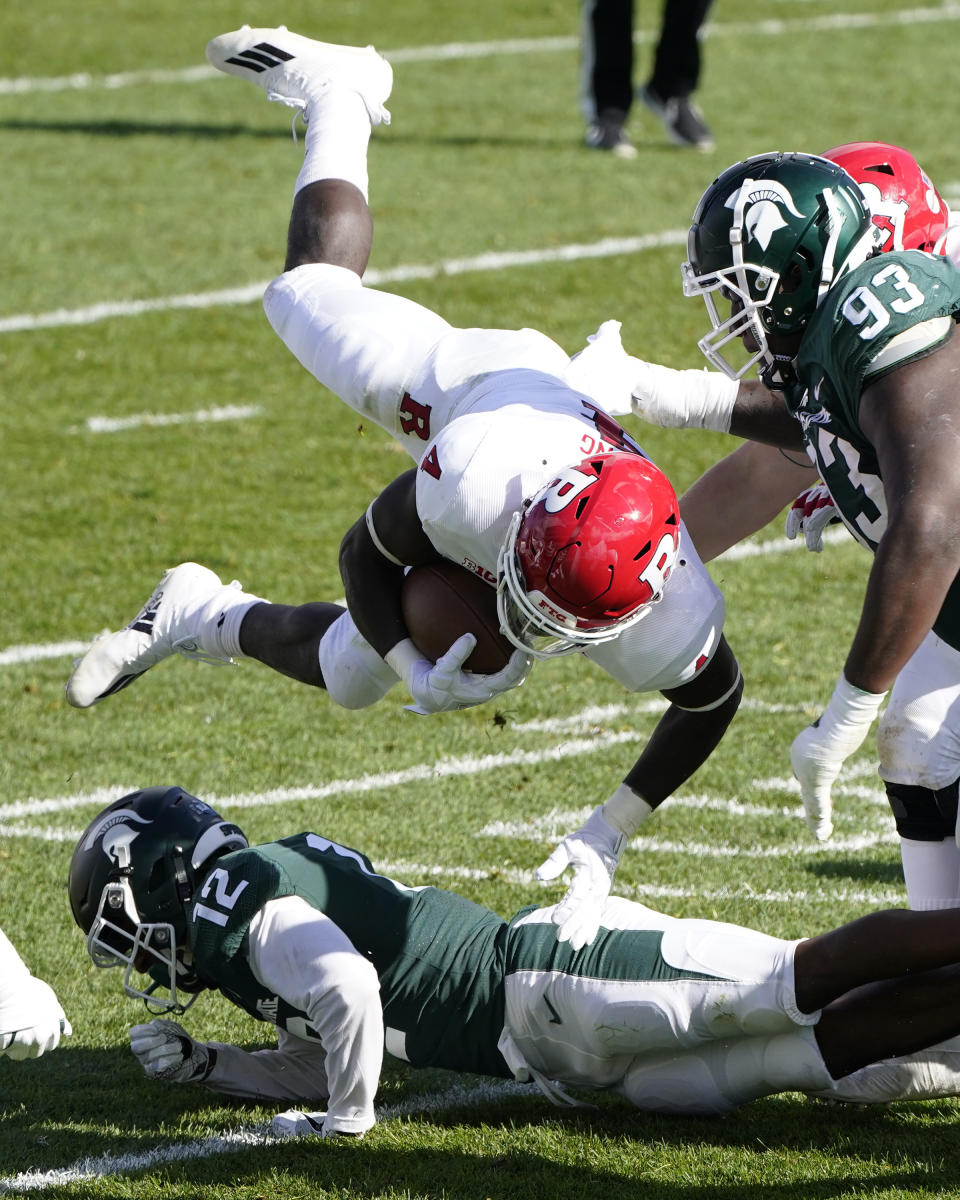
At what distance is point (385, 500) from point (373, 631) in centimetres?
28

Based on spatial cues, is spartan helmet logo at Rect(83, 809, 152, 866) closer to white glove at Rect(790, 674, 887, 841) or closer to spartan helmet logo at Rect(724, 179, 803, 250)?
white glove at Rect(790, 674, 887, 841)

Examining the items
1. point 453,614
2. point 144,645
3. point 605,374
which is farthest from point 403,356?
point 144,645

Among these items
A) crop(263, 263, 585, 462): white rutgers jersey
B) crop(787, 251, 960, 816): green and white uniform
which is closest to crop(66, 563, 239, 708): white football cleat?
crop(263, 263, 585, 462): white rutgers jersey

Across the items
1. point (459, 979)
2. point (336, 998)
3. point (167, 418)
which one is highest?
point (336, 998)

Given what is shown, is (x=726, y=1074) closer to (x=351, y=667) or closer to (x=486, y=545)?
(x=486, y=545)

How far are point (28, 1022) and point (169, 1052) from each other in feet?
1.63

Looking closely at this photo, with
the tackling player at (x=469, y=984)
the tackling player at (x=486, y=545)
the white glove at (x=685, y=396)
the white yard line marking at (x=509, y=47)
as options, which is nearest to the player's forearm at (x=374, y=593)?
the tackling player at (x=486, y=545)

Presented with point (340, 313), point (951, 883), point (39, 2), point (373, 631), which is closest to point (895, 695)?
point (951, 883)

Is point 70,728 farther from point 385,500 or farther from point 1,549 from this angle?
point 385,500

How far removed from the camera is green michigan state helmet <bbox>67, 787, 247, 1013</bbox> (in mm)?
3389

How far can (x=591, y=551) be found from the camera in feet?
10.1

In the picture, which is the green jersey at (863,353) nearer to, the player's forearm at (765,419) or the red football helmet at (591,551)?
the red football helmet at (591,551)

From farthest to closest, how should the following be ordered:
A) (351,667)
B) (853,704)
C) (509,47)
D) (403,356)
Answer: (509,47)
(351,667)
(403,356)
(853,704)

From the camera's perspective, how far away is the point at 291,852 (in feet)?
11.2
